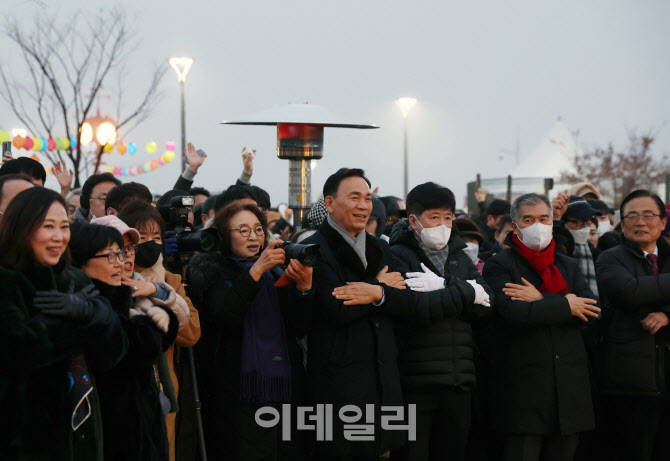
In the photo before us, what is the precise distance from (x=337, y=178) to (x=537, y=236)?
1414 mm

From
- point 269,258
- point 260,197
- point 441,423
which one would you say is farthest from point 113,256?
point 260,197

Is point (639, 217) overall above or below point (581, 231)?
above

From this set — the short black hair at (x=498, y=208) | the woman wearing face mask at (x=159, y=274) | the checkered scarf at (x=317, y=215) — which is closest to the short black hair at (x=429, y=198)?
the checkered scarf at (x=317, y=215)

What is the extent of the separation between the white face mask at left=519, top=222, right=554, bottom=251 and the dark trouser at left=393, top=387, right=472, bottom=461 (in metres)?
1.10

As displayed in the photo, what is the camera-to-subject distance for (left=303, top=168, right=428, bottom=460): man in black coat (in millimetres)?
4547

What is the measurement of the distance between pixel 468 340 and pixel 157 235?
6.66 ft

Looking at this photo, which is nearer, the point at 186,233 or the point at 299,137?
the point at 186,233

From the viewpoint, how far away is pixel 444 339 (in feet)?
16.1

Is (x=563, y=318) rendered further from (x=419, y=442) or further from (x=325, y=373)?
(x=325, y=373)

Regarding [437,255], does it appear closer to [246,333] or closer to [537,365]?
[537,365]

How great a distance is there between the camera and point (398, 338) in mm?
4953

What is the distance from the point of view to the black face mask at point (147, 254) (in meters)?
4.30

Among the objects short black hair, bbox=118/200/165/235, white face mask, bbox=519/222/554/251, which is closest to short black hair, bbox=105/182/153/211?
short black hair, bbox=118/200/165/235

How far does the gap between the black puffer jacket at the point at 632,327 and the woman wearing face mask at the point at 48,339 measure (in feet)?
11.8
